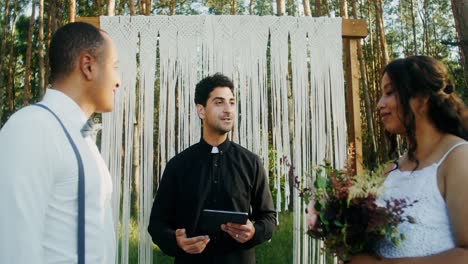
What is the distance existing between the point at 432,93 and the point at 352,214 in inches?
23.0

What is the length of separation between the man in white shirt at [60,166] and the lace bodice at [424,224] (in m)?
1.03

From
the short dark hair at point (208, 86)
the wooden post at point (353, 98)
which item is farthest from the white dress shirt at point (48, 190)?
the wooden post at point (353, 98)

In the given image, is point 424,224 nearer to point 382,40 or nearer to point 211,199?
point 211,199

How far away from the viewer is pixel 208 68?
10.8 ft

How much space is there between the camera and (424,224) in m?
1.62

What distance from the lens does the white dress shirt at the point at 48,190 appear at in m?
1.20

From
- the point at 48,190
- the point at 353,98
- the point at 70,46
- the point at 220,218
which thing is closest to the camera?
the point at 48,190

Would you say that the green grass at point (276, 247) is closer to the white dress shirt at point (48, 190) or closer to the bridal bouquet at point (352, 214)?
the bridal bouquet at point (352, 214)

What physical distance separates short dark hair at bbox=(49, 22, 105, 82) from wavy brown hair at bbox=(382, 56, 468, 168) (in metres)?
1.17

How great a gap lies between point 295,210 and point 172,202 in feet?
3.25

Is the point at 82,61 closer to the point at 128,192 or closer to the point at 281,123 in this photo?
the point at 128,192

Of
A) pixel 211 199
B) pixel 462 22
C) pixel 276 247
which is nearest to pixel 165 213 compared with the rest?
pixel 211 199

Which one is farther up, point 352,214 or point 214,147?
point 214,147

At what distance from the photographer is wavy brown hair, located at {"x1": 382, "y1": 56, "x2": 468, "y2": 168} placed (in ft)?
5.60
